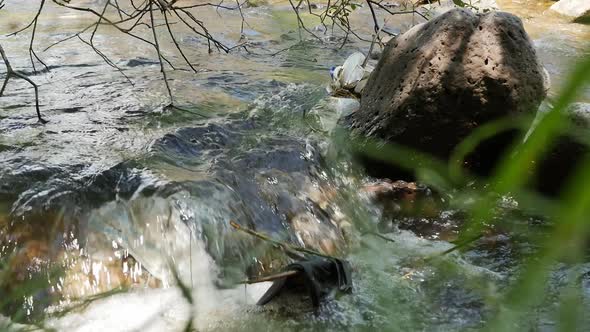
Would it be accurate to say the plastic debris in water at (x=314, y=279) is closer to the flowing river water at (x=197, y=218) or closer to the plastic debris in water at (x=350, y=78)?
the flowing river water at (x=197, y=218)

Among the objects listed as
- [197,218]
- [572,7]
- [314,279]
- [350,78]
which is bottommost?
[314,279]

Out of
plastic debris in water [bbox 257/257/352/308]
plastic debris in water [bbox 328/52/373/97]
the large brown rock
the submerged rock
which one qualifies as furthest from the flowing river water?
the submerged rock

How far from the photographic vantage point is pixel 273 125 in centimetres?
418

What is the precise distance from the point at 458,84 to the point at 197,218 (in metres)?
1.78

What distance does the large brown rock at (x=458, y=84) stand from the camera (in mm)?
3371

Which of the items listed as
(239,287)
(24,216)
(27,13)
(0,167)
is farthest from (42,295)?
(27,13)

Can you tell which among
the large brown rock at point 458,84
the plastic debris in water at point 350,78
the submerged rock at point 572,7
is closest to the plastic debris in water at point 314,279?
the large brown rock at point 458,84

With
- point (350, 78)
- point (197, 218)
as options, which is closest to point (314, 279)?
point (197, 218)

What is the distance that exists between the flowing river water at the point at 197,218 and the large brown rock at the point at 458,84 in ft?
1.55

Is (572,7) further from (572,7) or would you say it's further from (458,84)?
(458,84)

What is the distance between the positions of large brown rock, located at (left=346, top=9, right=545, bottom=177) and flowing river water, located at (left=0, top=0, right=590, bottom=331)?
1.55ft

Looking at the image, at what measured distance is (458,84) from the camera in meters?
3.42

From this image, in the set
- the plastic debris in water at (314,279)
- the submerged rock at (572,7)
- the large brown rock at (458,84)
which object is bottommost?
the plastic debris in water at (314,279)

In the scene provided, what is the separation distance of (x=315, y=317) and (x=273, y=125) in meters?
2.19
